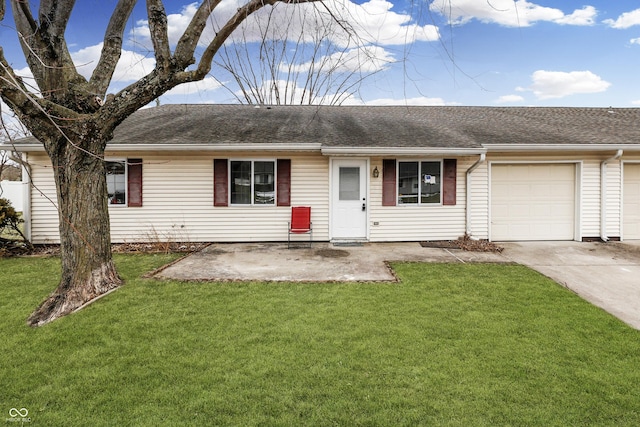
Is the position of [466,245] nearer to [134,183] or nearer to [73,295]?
[73,295]

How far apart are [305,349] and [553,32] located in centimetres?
634

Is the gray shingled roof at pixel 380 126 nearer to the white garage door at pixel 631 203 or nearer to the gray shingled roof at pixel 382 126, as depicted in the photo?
the gray shingled roof at pixel 382 126

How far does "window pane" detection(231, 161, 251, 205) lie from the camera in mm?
8406

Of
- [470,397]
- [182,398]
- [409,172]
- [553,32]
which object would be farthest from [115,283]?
[553,32]

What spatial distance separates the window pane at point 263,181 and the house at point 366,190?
2 cm

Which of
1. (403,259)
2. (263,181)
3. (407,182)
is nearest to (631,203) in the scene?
(407,182)

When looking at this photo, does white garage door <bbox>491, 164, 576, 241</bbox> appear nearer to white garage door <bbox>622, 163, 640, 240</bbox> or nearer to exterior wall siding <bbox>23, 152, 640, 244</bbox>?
exterior wall siding <bbox>23, 152, 640, 244</bbox>

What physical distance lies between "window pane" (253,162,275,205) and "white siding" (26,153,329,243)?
0.67ft

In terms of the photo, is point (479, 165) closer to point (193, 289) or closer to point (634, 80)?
point (634, 80)

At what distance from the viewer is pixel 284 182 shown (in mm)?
8430

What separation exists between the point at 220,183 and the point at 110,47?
3.97m

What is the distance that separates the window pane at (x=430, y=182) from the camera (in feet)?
27.8

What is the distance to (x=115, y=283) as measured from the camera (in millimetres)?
4750

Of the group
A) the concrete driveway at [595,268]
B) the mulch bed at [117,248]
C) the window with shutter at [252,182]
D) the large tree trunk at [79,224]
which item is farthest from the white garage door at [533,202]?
the large tree trunk at [79,224]
